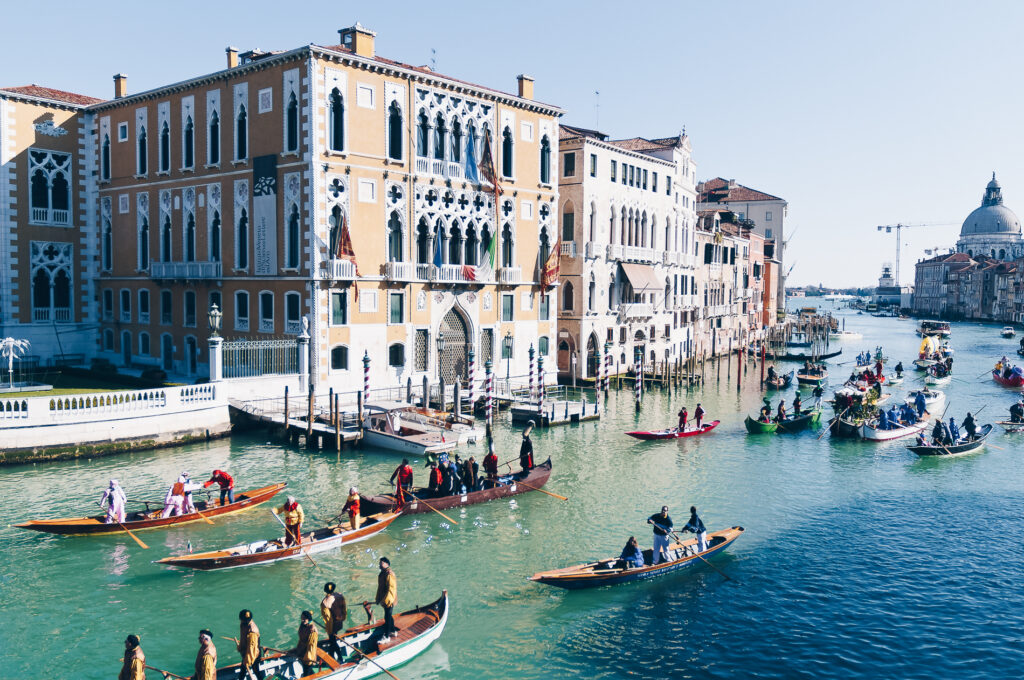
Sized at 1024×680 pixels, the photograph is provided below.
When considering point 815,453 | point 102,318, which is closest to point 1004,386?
point 815,453

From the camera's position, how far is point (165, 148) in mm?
38188

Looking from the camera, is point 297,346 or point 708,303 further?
point 708,303

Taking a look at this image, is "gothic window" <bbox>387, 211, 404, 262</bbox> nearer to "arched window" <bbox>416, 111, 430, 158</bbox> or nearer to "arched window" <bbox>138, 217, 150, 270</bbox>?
"arched window" <bbox>416, 111, 430, 158</bbox>

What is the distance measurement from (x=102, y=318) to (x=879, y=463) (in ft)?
118

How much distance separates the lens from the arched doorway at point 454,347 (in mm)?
37219

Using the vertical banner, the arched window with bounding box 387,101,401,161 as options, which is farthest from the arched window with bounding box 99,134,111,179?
the arched window with bounding box 387,101,401,161

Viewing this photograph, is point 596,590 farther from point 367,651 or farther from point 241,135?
point 241,135

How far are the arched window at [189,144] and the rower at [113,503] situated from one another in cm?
2170

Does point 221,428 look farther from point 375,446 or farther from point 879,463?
point 879,463

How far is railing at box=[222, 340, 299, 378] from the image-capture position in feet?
106

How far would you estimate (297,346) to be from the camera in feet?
105

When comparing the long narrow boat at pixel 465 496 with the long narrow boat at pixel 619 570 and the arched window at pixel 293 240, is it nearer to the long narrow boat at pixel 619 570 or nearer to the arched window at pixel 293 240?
the long narrow boat at pixel 619 570

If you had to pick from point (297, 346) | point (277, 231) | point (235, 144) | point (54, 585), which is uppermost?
point (235, 144)

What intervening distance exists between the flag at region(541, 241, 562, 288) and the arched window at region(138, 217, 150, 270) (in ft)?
61.1
